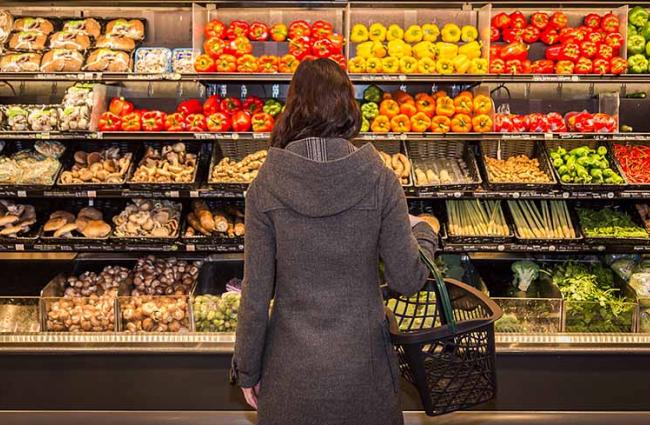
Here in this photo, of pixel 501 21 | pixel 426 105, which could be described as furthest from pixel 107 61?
pixel 501 21

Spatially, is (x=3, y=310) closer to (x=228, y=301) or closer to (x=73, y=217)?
(x=73, y=217)

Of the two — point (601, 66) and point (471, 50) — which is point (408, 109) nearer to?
point (471, 50)

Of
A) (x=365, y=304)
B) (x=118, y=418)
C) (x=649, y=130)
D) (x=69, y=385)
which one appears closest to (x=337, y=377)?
(x=365, y=304)

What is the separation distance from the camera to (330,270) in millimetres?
2264

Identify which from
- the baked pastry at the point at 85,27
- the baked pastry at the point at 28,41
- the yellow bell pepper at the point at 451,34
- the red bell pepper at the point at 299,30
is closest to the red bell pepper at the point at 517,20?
the yellow bell pepper at the point at 451,34

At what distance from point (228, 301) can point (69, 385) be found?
1020 mm

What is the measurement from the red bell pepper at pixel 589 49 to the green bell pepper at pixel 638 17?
17.6 inches

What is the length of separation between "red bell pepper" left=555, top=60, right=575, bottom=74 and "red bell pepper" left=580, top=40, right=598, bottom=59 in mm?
111

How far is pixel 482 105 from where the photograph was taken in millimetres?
4699

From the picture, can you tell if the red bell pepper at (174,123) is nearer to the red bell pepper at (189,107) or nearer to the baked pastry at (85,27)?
the red bell pepper at (189,107)

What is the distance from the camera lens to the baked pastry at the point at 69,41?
484cm

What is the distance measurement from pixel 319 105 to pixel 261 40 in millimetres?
2972

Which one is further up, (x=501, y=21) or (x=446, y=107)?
(x=501, y=21)

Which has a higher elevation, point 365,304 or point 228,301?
point 365,304
